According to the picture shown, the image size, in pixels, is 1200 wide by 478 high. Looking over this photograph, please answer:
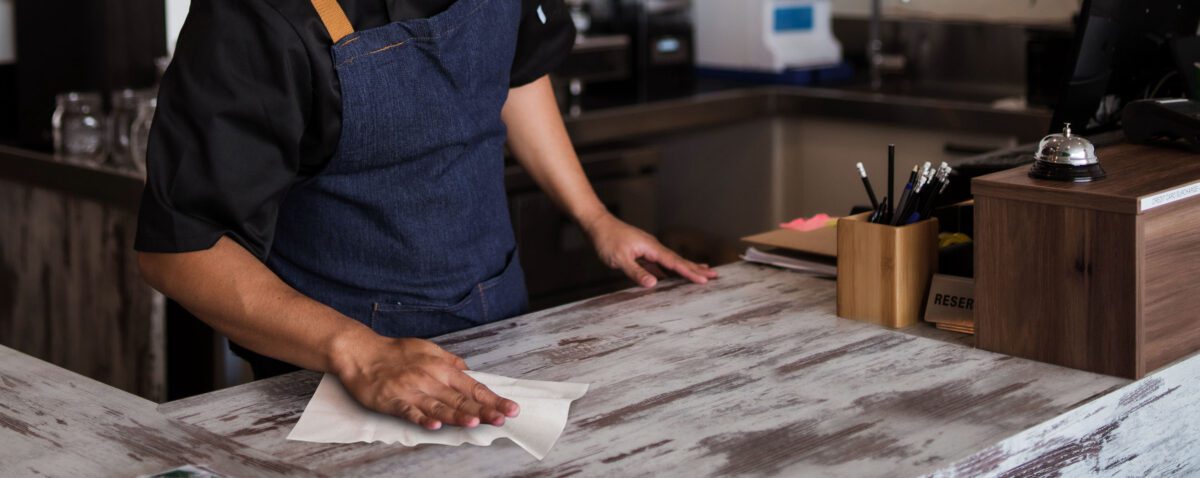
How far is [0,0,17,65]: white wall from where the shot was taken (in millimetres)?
3145

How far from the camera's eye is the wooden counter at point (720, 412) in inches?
47.3

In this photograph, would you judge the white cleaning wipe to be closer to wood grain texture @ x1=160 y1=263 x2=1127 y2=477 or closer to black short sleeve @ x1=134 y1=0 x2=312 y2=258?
wood grain texture @ x1=160 y1=263 x2=1127 y2=477

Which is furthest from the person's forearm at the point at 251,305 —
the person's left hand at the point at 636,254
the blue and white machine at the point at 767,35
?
the blue and white machine at the point at 767,35

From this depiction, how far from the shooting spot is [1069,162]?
1449 millimetres

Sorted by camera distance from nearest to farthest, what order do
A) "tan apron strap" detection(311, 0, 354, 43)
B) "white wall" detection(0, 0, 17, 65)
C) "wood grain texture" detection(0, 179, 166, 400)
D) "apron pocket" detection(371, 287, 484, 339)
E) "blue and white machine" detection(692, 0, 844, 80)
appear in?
"tan apron strap" detection(311, 0, 354, 43) → "apron pocket" detection(371, 287, 484, 339) → "wood grain texture" detection(0, 179, 166, 400) → "white wall" detection(0, 0, 17, 65) → "blue and white machine" detection(692, 0, 844, 80)

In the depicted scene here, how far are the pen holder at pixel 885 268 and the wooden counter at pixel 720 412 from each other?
2cm

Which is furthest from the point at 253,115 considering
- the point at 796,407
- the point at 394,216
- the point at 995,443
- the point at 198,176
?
the point at 995,443

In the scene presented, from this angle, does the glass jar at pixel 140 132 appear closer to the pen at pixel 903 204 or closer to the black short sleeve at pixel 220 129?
the black short sleeve at pixel 220 129

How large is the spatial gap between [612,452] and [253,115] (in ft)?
1.77

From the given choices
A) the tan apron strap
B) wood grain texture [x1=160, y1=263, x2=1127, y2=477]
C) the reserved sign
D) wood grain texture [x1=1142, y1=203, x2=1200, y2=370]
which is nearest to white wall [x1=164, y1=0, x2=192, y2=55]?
the tan apron strap

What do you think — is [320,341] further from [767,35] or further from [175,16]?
[767,35]

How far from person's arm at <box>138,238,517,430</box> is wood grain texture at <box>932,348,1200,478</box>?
436 mm

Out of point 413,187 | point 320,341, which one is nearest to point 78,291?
point 413,187

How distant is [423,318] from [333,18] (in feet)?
1.40
